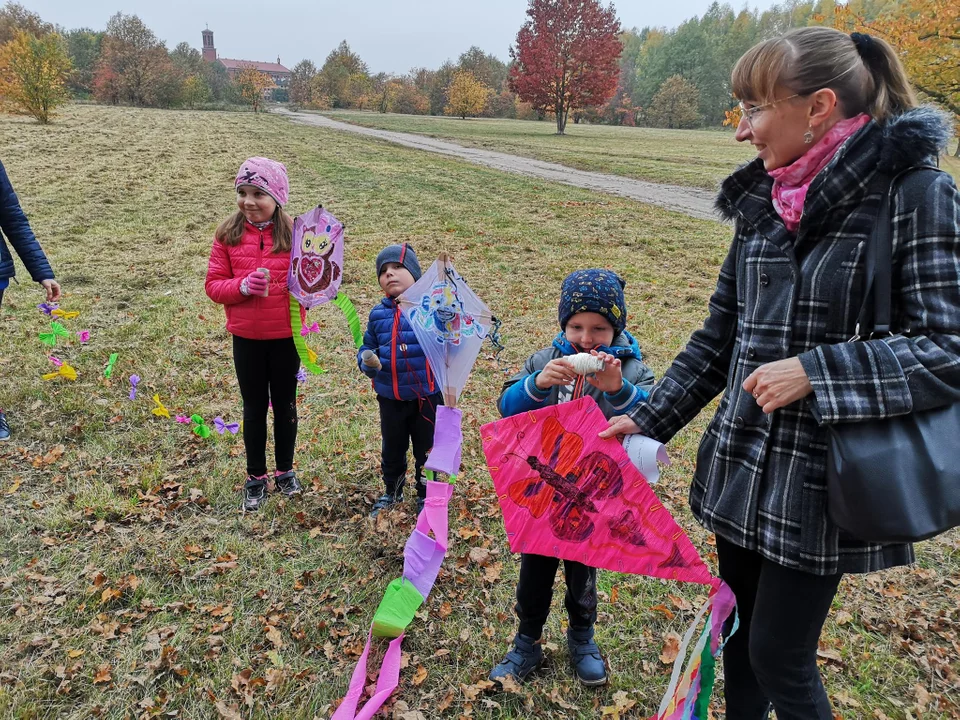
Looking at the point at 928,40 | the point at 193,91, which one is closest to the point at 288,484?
the point at 928,40

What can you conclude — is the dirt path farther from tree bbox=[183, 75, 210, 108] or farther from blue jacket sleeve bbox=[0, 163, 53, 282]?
tree bbox=[183, 75, 210, 108]

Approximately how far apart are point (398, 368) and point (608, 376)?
1.68m

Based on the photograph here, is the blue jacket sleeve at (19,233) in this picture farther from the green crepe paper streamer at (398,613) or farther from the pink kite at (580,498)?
the pink kite at (580,498)

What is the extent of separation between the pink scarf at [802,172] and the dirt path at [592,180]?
31.3 feet

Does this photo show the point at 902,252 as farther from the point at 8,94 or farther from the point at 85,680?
the point at 8,94

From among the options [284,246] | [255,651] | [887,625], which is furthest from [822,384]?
[284,246]

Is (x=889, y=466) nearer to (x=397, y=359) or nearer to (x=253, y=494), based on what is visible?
(x=397, y=359)

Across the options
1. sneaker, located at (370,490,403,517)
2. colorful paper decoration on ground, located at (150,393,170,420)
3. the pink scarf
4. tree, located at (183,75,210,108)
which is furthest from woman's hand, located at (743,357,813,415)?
tree, located at (183,75,210,108)

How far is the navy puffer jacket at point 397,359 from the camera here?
3.50 m

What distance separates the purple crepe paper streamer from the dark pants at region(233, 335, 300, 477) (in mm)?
1577

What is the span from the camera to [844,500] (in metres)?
1.36

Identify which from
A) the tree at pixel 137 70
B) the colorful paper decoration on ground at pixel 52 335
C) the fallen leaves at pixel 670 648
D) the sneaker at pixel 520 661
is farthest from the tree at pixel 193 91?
the fallen leaves at pixel 670 648

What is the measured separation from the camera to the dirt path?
14750 mm

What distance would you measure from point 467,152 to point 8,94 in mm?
19843
